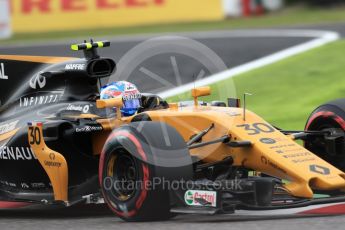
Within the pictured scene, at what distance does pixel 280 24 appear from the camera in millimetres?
27953

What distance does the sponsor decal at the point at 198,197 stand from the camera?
23.6 feet

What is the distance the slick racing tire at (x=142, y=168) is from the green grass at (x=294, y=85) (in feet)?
17.7

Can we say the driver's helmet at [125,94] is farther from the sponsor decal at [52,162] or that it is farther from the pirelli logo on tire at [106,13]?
the pirelli logo on tire at [106,13]

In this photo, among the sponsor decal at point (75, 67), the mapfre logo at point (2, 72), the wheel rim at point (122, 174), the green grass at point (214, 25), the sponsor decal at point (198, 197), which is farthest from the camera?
the green grass at point (214, 25)

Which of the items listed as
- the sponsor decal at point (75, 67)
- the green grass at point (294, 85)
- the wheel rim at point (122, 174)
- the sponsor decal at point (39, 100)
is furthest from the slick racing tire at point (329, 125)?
the green grass at point (294, 85)

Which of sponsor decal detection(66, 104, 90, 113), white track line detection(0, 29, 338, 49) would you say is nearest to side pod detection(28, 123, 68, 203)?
sponsor decal detection(66, 104, 90, 113)

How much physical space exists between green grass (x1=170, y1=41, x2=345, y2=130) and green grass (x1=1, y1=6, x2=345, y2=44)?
9.40 metres

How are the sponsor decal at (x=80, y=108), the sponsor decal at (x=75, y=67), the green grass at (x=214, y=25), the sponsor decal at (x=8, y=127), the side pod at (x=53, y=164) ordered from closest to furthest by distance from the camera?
the side pod at (x=53, y=164), the sponsor decal at (x=80, y=108), the sponsor decal at (x=8, y=127), the sponsor decal at (x=75, y=67), the green grass at (x=214, y=25)

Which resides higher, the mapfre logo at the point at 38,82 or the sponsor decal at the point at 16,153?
the mapfre logo at the point at 38,82

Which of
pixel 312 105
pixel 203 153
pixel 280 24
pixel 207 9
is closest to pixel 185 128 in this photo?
pixel 203 153

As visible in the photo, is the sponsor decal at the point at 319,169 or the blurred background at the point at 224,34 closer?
the sponsor decal at the point at 319,169

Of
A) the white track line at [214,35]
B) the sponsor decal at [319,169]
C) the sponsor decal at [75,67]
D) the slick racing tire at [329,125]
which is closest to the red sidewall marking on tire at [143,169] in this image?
the sponsor decal at [319,169]

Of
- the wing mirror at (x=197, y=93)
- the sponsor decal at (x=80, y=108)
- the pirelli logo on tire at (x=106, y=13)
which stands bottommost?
the sponsor decal at (x=80, y=108)

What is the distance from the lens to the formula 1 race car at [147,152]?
23.9ft
